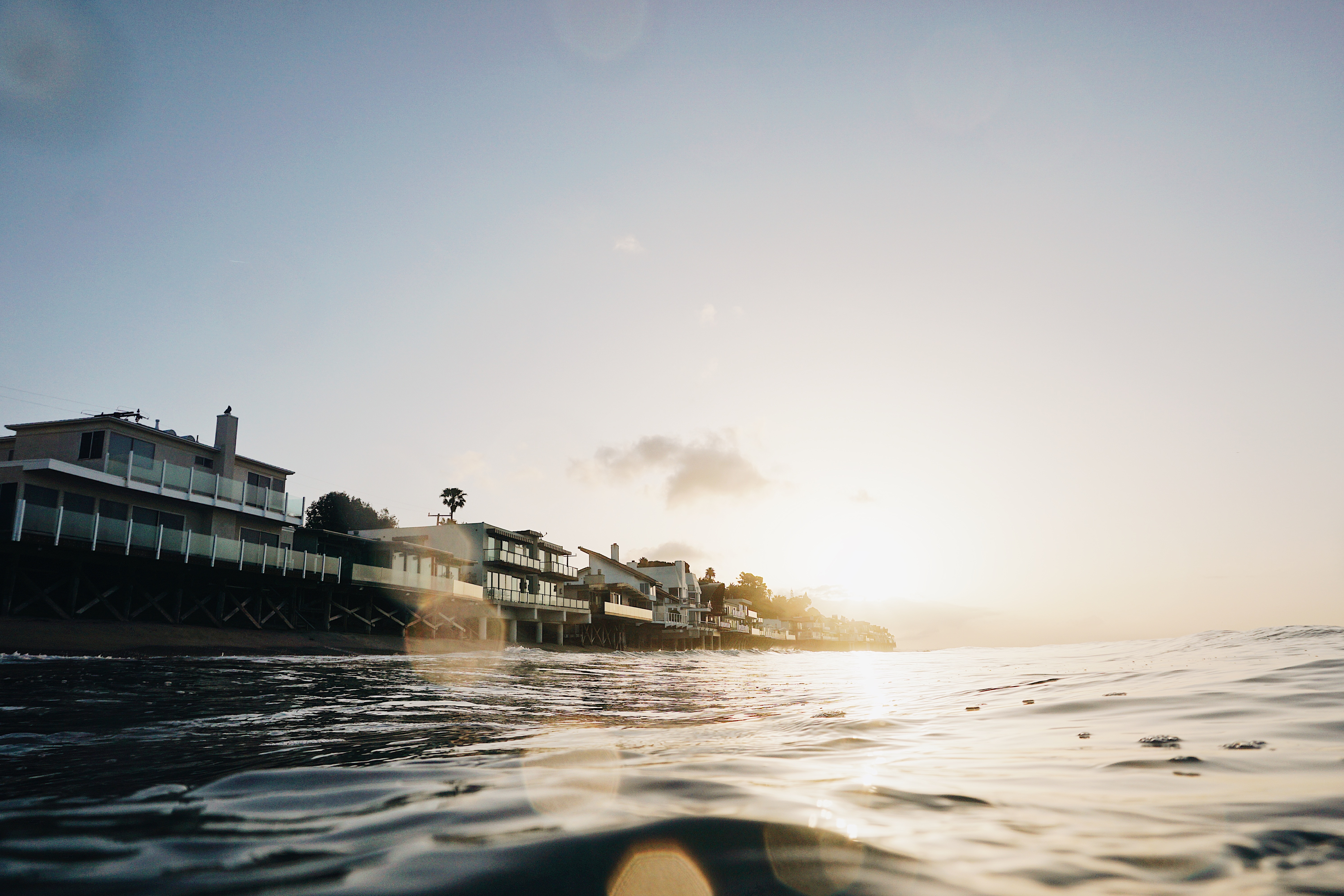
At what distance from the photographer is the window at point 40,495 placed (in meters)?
26.4

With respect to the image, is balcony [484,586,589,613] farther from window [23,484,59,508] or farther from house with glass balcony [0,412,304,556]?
window [23,484,59,508]

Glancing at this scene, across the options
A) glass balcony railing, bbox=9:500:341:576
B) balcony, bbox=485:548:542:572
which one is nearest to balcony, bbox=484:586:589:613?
balcony, bbox=485:548:542:572

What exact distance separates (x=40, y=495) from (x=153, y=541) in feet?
15.0

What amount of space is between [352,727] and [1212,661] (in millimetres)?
11619

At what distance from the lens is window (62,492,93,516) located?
27250 mm

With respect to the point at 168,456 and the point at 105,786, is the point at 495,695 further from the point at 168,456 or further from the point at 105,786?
the point at 168,456

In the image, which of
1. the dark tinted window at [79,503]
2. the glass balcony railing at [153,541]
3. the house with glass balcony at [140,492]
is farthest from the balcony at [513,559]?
the dark tinted window at [79,503]

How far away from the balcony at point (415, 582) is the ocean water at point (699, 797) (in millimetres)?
28251

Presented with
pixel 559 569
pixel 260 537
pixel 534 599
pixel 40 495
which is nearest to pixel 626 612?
pixel 559 569

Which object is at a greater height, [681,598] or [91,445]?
[91,445]

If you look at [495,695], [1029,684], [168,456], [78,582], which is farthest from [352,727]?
[168,456]

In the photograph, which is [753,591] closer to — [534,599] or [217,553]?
[534,599]

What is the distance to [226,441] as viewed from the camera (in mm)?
35250

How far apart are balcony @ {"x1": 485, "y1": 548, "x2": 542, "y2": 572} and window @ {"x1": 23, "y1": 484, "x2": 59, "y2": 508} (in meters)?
29.4
